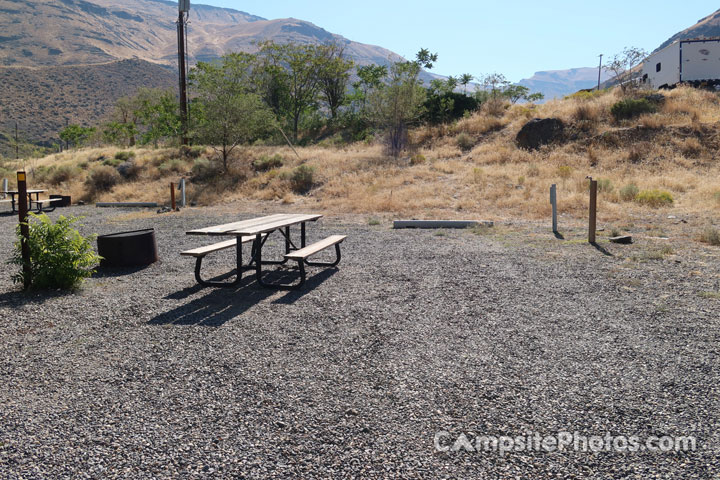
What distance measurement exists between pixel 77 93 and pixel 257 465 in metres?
79.1

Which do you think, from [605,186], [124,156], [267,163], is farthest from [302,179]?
[124,156]

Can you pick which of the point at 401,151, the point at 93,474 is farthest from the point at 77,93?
the point at 93,474

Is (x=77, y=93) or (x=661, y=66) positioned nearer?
(x=661, y=66)

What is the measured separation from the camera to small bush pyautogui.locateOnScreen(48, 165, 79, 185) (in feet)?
69.8

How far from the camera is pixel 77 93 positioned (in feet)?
225

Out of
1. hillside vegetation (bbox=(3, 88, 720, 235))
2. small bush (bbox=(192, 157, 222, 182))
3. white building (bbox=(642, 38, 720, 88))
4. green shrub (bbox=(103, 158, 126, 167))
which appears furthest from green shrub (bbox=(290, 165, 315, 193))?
white building (bbox=(642, 38, 720, 88))

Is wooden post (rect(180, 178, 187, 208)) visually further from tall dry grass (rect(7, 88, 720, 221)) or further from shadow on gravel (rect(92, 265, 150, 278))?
shadow on gravel (rect(92, 265, 150, 278))

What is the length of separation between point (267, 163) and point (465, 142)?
347 inches

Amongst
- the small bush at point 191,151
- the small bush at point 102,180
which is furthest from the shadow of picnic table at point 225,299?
the small bush at point 191,151

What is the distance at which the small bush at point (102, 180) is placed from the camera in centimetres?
1964

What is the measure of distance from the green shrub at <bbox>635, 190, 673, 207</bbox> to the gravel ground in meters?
7.63

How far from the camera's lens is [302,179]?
18.5 m

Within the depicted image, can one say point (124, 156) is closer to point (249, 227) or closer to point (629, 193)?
point (249, 227)

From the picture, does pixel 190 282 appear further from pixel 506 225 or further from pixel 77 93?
pixel 77 93
